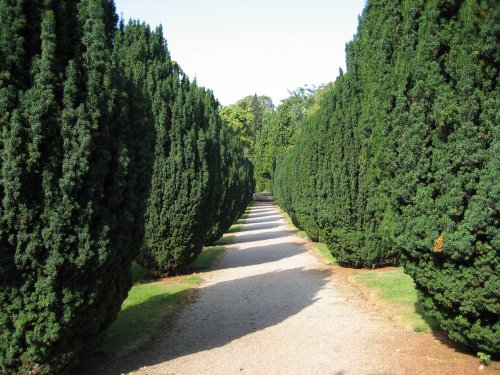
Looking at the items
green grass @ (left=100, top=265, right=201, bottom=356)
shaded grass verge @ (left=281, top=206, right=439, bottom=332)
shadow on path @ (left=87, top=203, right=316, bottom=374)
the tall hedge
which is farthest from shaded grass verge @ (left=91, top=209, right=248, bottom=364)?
shaded grass verge @ (left=281, top=206, right=439, bottom=332)

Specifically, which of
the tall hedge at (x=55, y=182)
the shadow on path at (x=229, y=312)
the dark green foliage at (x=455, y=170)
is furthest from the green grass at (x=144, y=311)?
the dark green foliage at (x=455, y=170)

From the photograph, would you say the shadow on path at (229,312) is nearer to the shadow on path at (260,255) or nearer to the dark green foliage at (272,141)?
the shadow on path at (260,255)

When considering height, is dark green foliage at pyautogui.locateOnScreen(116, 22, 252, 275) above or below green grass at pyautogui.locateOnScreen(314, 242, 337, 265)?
above

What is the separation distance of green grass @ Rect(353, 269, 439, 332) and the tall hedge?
4516 millimetres

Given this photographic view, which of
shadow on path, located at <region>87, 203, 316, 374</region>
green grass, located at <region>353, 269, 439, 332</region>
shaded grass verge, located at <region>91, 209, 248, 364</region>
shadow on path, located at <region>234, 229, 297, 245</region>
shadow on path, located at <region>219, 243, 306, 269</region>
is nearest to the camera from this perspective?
shadow on path, located at <region>87, 203, 316, 374</region>

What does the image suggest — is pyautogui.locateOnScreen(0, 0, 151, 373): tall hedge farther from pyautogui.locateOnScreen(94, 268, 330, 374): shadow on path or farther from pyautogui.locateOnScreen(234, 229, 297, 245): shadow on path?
pyautogui.locateOnScreen(234, 229, 297, 245): shadow on path

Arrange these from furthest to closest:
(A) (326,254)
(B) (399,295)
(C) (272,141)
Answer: (C) (272,141) < (A) (326,254) < (B) (399,295)

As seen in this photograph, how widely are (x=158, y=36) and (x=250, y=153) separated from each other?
61.5m

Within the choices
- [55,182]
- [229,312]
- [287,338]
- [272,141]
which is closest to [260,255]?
[229,312]

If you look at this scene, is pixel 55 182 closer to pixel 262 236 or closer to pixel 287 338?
pixel 287 338

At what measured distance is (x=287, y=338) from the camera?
6594mm

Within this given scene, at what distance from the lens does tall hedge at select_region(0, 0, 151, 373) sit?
464cm

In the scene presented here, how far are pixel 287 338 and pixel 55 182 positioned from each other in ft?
12.7

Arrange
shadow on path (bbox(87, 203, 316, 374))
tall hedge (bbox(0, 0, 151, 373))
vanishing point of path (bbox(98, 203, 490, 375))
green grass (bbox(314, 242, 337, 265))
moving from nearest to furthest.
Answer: tall hedge (bbox(0, 0, 151, 373)) < vanishing point of path (bbox(98, 203, 490, 375)) < shadow on path (bbox(87, 203, 316, 374)) < green grass (bbox(314, 242, 337, 265))
